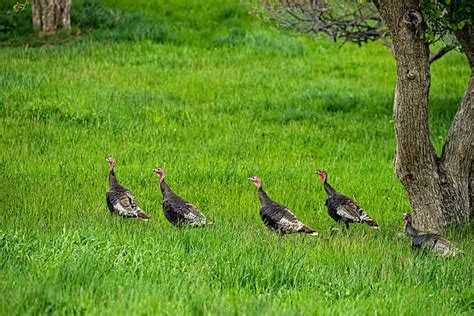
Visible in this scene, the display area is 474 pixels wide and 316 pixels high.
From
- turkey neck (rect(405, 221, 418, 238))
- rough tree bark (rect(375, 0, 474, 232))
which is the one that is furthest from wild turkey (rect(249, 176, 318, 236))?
rough tree bark (rect(375, 0, 474, 232))

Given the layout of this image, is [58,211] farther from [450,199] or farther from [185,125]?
[185,125]

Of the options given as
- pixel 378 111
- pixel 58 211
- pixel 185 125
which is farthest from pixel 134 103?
pixel 58 211

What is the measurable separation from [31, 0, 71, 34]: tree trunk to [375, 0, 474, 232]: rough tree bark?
1400cm

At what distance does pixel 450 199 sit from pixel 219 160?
4.36 meters

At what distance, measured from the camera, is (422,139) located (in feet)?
33.0

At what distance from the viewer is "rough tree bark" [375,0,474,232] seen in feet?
31.9

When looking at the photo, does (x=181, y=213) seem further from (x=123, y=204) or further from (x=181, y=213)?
(x=123, y=204)

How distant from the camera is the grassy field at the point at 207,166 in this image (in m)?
6.87

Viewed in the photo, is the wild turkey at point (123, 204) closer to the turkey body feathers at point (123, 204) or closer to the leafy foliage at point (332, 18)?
the turkey body feathers at point (123, 204)

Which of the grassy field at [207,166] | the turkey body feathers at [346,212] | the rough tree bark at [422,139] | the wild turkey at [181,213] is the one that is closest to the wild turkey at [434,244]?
the grassy field at [207,166]

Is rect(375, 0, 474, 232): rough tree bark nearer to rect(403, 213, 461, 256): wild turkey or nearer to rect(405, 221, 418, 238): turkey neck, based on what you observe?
rect(405, 221, 418, 238): turkey neck

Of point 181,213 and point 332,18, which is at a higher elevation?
point 332,18

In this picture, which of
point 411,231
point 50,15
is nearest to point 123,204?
point 411,231

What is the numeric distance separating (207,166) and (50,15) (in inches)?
415
